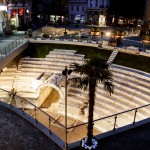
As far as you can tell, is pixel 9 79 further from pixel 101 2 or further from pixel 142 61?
pixel 101 2

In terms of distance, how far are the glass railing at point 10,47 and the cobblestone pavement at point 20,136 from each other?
981cm

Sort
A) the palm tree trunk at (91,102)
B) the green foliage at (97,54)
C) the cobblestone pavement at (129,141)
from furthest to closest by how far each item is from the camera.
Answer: the green foliage at (97,54) < the cobblestone pavement at (129,141) < the palm tree trunk at (91,102)

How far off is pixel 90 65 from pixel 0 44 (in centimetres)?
1894

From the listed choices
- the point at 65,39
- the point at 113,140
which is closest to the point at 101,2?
the point at 65,39

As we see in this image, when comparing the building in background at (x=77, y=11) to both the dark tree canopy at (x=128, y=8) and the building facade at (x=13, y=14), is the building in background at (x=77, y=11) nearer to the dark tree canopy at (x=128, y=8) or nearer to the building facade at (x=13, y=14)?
the dark tree canopy at (x=128, y=8)

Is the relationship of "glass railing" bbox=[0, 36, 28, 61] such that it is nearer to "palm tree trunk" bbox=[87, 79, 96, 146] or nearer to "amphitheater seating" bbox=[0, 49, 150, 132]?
"amphitheater seating" bbox=[0, 49, 150, 132]

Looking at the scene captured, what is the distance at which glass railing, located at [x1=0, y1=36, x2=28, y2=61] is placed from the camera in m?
23.6

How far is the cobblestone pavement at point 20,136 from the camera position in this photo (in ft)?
40.2

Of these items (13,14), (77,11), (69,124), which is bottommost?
(69,124)

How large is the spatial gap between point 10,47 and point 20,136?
14.9m

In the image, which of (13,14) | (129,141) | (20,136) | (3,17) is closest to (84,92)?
(20,136)

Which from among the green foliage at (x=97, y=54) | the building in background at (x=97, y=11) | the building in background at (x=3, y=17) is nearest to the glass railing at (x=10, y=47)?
the green foliage at (x=97, y=54)

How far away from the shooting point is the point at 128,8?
2270 inches

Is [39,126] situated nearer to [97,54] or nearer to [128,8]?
[97,54]
